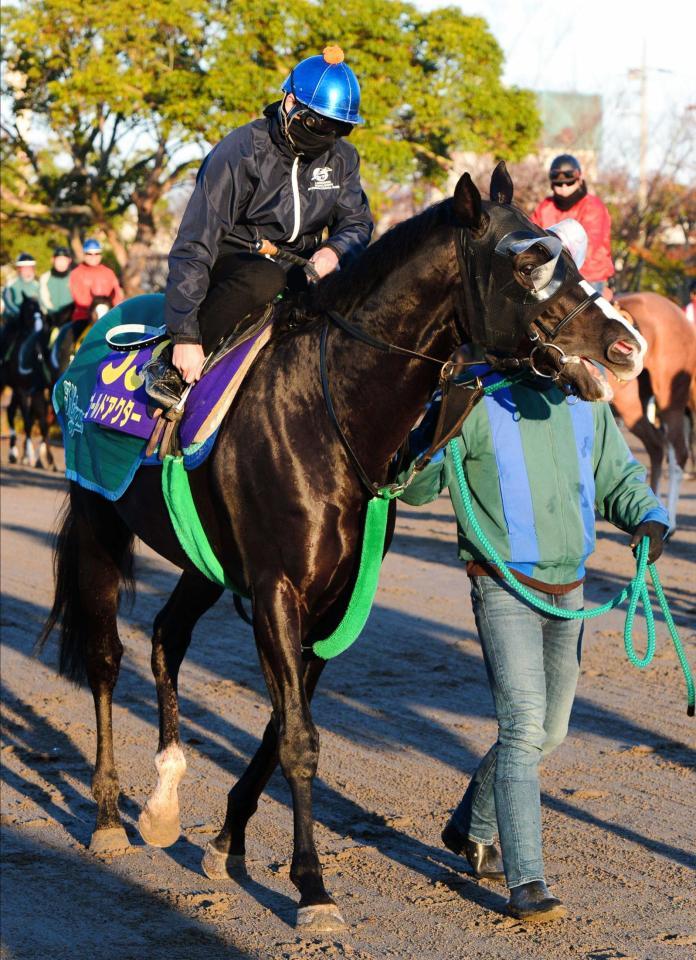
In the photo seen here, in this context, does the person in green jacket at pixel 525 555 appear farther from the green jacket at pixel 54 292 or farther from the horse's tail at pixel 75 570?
the green jacket at pixel 54 292

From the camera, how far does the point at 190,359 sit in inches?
181

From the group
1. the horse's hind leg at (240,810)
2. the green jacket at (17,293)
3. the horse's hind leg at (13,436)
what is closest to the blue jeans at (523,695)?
the horse's hind leg at (240,810)

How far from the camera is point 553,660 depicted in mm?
4445

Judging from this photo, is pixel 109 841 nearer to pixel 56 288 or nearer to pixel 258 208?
pixel 258 208

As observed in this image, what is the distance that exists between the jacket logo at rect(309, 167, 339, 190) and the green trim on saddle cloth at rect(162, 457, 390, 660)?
1110 millimetres

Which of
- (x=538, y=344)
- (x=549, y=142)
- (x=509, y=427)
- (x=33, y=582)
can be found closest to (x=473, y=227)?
(x=538, y=344)

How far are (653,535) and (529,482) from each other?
433mm

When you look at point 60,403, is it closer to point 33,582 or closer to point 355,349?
point 355,349

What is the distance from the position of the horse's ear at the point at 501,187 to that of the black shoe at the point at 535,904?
2067mm

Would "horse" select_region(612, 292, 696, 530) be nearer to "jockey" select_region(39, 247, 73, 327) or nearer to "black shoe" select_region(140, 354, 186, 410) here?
"black shoe" select_region(140, 354, 186, 410)

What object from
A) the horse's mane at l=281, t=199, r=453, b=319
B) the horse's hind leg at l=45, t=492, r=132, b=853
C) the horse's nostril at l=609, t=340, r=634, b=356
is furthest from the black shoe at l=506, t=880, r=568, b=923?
the horse's hind leg at l=45, t=492, r=132, b=853

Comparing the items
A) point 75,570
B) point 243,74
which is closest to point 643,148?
point 243,74

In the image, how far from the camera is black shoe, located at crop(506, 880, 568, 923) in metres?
4.04

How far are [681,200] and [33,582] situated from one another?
83.7ft
